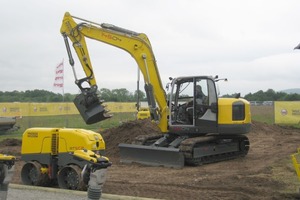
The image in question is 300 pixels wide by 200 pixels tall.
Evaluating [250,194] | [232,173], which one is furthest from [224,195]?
[232,173]

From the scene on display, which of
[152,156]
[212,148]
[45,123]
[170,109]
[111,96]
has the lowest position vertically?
[152,156]

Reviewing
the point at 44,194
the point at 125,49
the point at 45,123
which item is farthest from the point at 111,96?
the point at 44,194

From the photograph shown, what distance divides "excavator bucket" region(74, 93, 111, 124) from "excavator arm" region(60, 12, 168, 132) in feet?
1.67

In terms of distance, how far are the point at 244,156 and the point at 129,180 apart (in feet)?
19.6

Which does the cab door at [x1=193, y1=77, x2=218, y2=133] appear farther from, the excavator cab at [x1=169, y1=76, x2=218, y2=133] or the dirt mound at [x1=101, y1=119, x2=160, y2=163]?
the dirt mound at [x1=101, y1=119, x2=160, y2=163]

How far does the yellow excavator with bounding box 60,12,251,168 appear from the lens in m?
12.5

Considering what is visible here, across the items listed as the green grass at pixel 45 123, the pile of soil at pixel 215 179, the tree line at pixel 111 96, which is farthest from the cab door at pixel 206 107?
the tree line at pixel 111 96

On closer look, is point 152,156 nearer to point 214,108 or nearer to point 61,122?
point 214,108

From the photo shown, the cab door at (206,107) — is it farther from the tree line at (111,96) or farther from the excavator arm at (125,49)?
the tree line at (111,96)

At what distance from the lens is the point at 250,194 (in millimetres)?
8383

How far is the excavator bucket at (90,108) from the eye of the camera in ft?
39.7

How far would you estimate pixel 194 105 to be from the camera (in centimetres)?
1314

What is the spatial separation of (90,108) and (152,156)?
247 cm

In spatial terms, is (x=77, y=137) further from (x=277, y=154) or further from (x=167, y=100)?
(x=277, y=154)
